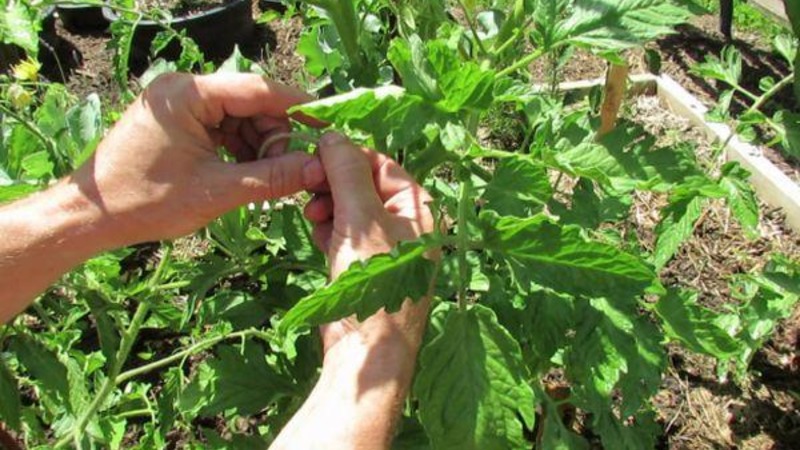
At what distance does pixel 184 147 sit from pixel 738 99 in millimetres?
2591

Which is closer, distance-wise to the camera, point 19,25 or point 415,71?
point 415,71

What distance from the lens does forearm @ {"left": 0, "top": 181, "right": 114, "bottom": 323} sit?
135 cm

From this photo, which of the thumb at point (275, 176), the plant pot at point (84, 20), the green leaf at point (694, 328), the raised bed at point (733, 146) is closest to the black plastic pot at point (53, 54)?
the plant pot at point (84, 20)

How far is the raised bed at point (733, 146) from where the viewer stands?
2654 millimetres

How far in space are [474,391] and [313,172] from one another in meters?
0.43

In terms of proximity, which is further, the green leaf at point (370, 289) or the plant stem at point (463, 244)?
the plant stem at point (463, 244)

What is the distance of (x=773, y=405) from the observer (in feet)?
7.22

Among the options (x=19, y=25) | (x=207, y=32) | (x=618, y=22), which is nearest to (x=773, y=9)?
(x=207, y=32)

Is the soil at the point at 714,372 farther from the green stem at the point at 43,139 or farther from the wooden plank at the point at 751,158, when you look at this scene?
the green stem at the point at 43,139

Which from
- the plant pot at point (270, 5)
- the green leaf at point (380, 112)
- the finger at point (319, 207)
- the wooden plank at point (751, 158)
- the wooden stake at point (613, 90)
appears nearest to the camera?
the green leaf at point (380, 112)

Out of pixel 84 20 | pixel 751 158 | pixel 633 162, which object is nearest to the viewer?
pixel 633 162

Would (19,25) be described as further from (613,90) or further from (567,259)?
(613,90)

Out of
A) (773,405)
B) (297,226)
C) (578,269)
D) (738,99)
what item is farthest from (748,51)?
(578,269)

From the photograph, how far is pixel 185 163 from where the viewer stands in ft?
4.22
